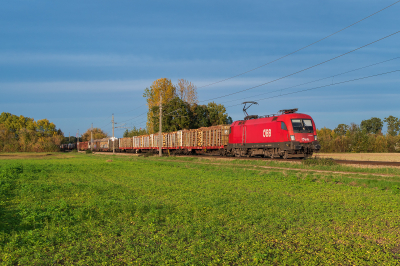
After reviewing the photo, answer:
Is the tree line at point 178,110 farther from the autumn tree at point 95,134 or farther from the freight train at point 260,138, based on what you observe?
the autumn tree at point 95,134

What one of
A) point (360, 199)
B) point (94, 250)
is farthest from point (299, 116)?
point (94, 250)

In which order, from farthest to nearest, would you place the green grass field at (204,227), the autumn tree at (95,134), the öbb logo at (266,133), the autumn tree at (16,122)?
the autumn tree at (95,134), the autumn tree at (16,122), the öbb logo at (266,133), the green grass field at (204,227)

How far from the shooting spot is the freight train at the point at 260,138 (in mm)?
25859

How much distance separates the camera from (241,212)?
30.2ft

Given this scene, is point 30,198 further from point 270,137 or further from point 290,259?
point 270,137

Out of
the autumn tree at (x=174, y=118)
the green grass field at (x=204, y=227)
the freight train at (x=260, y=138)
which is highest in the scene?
the autumn tree at (x=174, y=118)

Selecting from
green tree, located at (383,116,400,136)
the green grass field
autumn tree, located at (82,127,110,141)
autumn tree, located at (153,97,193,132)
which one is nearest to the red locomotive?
the green grass field

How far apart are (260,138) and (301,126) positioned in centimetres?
475

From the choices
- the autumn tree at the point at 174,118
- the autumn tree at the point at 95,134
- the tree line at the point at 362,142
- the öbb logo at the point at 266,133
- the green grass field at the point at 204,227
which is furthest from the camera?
the autumn tree at the point at 95,134

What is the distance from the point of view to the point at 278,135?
2711 centimetres

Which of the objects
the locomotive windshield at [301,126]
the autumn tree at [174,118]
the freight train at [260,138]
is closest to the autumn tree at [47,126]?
the autumn tree at [174,118]

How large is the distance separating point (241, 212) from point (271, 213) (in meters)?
0.88

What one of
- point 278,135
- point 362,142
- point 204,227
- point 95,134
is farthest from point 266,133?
point 95,134

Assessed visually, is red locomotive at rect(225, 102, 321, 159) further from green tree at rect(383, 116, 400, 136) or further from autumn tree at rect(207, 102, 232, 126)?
green tree at rect(383, 116, 400, 136)
